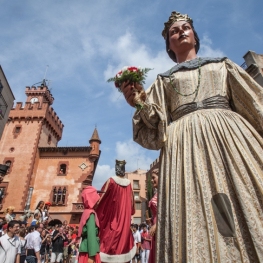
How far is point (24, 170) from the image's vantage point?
88.1 ft

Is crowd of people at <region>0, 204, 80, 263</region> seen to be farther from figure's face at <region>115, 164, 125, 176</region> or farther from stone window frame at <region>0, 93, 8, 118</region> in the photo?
stone window frame at <region>0, 93, 8, 118</region>

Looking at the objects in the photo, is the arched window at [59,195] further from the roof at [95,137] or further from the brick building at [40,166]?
the roof at [95,137]

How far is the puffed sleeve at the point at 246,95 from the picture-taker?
1830 millimetres

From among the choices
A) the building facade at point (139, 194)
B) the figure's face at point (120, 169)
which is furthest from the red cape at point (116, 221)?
the building facade at point (139, 194)

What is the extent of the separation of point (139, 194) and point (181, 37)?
52.7 m

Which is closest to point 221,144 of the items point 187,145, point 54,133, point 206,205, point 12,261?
point 187,145

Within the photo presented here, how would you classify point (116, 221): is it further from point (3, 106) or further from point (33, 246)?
point (3, 106)

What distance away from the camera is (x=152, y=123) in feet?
6.36

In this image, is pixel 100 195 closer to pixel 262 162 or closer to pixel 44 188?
pixel 262 162

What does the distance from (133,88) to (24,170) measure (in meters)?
28.0

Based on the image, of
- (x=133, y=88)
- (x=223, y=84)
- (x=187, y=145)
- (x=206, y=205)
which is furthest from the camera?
(x=133, y=88)

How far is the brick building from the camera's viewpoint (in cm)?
2542

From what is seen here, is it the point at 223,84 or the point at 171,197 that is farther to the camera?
the point at 223,84

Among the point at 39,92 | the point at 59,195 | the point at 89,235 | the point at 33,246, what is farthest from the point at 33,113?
the point at 89,235
